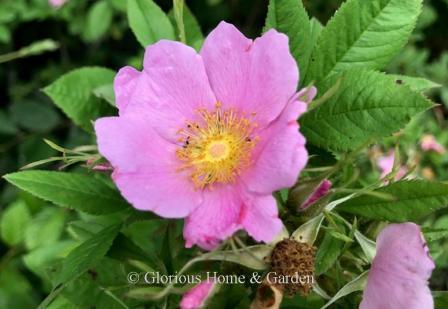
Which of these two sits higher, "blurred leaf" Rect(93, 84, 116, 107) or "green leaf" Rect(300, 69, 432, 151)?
"green leaf" Rect(300, 69, 432, 151)

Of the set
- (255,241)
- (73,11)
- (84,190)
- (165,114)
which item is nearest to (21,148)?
(73,11)

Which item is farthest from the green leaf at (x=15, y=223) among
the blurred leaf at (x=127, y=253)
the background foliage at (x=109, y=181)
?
the blurred leaf at (x=127, y=253)

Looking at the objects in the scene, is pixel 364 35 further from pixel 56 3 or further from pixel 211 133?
pixel 56 3

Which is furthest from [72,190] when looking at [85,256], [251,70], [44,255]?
[44,255]

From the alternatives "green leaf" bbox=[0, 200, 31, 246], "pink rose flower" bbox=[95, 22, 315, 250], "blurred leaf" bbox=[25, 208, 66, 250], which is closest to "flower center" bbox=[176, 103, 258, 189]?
"pink rose flower" bbox=[95, 22, 315, 250]

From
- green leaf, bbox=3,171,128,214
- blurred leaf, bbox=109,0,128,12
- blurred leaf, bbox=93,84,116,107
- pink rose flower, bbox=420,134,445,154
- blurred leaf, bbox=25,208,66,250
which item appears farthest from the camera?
blurred leaf, bbox=109,0,128,12

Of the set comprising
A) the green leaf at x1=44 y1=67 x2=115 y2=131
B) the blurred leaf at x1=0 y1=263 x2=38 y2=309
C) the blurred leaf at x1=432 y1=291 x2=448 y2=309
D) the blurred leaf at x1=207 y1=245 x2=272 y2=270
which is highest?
the blurred leaf at x1=207 y1=245 x2=272 y2=270

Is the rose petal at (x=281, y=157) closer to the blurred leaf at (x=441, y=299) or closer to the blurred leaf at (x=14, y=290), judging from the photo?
the blurred leaf at (x=441, y=299)

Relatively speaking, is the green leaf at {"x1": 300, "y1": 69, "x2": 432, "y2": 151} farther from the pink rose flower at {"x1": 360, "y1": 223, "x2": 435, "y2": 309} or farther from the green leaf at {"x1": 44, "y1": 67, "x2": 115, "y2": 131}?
the green leaf at {"x1": 44, "y1": 67, "x2": 115, "y2": 131}

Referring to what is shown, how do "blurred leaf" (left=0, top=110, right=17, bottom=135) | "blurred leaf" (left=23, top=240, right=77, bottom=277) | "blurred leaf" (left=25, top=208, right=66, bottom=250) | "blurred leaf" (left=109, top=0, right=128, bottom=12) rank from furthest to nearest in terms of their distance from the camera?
1. "blurred leaf" (left=0, top=110, right=17, bottom=135)
2. "blurred leaf" (left=109, top=0, right=128, bottom=12)
3. "blurred leaf" (left=25, top=208, right=66, bottom=250)
4. "blurred leaf" (left=23, top=240, right=77, bottom=277)
